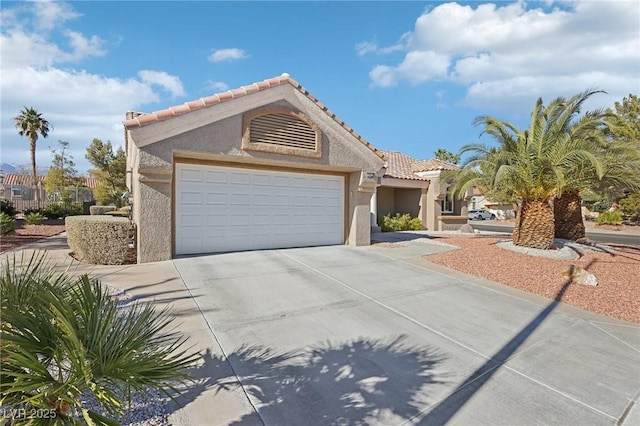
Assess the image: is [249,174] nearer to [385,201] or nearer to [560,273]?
[560,273]

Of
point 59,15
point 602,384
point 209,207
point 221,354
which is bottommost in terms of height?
point 602,384

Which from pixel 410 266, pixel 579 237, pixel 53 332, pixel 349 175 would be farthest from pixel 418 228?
pixel 53 332

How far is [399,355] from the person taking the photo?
14.8ft

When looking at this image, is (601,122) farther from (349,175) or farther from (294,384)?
(294,384)

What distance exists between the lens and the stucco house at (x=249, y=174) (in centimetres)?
877

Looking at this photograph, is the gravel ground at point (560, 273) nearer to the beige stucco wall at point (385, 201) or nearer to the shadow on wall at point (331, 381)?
the shadow on wall at point (331, 381)

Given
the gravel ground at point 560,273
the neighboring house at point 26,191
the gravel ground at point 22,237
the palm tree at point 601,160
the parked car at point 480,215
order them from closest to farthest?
the gravel ground at point 560,273, the palm tree at point 601,160, the gravel ground at point 22,237, the neighboring house at point 26,191, the parked car at point 480,215

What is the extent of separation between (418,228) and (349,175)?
31.7 ft

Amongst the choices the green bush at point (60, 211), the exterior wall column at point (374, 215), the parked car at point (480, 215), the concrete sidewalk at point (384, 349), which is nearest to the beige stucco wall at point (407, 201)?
the exterior wall column at point (374, 215)

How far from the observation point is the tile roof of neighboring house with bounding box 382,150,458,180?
20.4m

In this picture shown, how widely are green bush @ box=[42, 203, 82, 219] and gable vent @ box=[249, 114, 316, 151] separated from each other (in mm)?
23414

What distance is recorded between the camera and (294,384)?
12.1ft

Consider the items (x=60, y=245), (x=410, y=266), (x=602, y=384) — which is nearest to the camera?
(x=602, y=384)

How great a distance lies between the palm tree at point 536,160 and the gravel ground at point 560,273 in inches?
60.5
